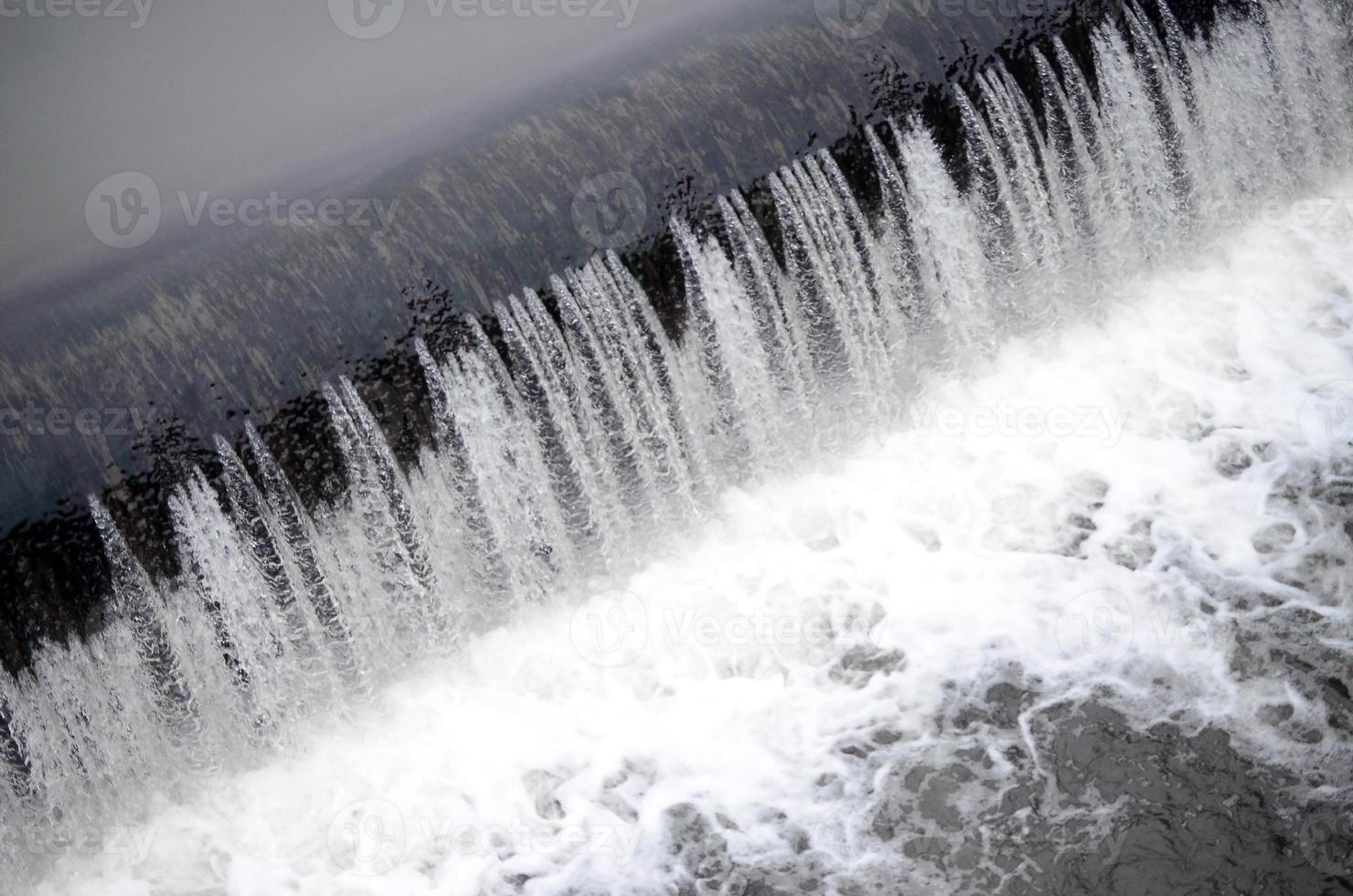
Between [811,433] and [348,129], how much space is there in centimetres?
Answer: 510

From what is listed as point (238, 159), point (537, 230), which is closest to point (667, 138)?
point (537, 230)

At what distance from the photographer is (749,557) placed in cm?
741

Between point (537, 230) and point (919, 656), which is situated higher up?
point (537, 230)

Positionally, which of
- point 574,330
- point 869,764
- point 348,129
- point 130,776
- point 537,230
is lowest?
point 869,764

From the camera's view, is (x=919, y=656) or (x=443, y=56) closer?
(x=919, y=656)

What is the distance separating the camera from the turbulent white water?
240 inches

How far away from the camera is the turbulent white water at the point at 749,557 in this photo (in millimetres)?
6086

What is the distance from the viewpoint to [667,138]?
7.95 metres

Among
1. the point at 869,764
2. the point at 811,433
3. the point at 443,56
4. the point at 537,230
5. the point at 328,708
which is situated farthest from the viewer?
the point at 443,56

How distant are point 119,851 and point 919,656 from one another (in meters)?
4.98

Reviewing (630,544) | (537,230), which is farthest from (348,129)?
(630,544)

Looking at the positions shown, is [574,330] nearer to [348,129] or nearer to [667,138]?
[667,138]

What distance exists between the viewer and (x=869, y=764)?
5867 mm

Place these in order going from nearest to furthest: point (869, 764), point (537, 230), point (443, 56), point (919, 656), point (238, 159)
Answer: point (869, 764) < point (919, 656) < point (537, 230) < point (238, 159) < point (443, 56)
